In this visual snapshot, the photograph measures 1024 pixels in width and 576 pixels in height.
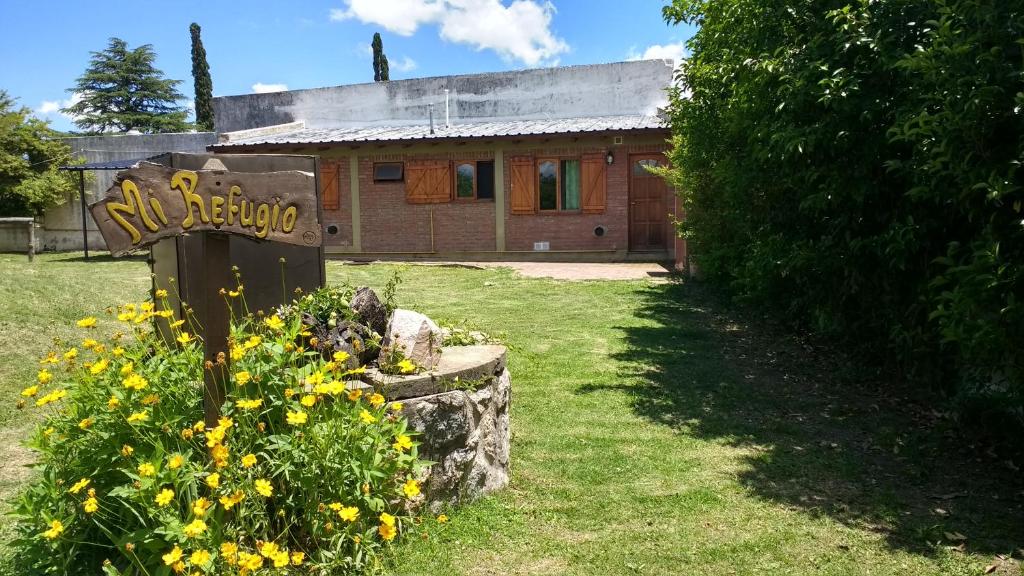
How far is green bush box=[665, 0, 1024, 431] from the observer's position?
3367 mm

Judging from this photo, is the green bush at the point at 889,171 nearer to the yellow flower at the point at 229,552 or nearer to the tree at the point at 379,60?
the yellow flower at the point at 229,552

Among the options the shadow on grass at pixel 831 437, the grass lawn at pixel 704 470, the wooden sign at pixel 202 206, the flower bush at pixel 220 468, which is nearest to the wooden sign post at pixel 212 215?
the wooden sign at pixel 202 206

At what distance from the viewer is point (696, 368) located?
6.34 metres

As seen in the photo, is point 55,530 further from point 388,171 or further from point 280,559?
point 388,171

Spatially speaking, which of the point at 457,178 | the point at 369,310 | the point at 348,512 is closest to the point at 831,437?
the point at 369,310

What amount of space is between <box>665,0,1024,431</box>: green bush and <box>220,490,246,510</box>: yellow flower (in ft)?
10.3

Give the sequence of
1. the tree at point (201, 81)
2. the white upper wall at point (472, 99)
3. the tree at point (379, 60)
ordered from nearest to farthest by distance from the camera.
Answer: the white upper wall at point (472, 99)
the tree at point (379, 60)
the tree at point (201, 81)

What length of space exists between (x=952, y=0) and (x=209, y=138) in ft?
75.1

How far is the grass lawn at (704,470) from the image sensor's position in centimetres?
304

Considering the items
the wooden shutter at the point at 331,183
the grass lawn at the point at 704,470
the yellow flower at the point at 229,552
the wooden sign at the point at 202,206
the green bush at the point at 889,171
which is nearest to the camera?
the yellow flower at the point at 229,552

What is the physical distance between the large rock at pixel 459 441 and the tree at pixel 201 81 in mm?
40866

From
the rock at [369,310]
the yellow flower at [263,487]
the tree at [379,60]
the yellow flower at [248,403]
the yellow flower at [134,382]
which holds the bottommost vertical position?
the yellow flower at [263,487]

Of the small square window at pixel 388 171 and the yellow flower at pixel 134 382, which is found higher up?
the small square window at pixel 388 171

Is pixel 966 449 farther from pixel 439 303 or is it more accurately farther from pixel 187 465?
pixel 439 303
